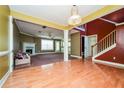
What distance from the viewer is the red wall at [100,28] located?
21.9 feet

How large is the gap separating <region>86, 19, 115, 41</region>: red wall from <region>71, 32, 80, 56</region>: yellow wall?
3.36ft

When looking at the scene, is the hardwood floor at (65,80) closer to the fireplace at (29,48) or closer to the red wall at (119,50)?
the red wall at (119,50)

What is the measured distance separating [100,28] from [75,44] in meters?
2.71

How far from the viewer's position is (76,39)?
9055mm

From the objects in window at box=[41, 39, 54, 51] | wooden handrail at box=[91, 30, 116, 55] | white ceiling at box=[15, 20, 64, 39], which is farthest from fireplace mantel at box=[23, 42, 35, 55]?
wooden handrail at box=[91, 30, 116, 55]

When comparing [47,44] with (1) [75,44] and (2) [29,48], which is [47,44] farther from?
(1) [75,44]

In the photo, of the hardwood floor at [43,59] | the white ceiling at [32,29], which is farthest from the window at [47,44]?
the hardwood floor at [43,59]

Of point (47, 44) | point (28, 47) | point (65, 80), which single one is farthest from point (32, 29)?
point (65, 80)

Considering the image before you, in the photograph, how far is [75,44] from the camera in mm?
9203

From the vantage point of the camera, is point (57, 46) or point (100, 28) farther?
point (57, 46)

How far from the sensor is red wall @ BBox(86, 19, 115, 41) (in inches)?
262

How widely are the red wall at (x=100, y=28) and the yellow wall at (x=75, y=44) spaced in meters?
1.02

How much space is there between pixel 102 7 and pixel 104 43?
3.16 meters
